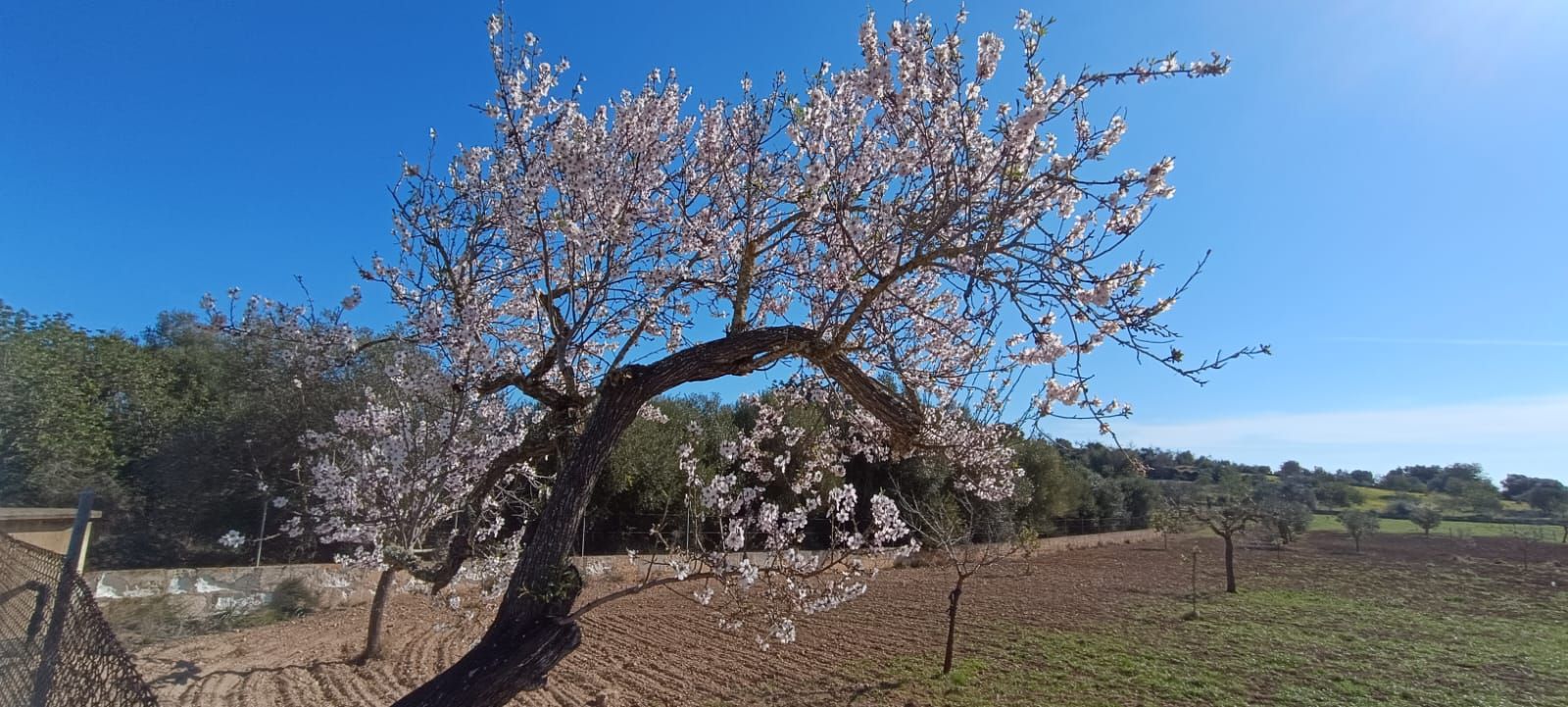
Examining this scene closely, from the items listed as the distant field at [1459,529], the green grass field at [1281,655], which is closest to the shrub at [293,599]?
the green grass field at [1281,655]

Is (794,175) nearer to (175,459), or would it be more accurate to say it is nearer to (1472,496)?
(175,459)

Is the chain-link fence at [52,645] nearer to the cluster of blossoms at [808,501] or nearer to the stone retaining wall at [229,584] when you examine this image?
the cluster of blossoms at [808,501]

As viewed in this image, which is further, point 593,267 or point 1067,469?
point 1067,469

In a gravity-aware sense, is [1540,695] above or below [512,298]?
below

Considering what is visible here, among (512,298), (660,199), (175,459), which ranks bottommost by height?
(175,459)

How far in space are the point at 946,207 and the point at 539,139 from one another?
2007 mm

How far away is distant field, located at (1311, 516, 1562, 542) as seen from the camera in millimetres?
34500

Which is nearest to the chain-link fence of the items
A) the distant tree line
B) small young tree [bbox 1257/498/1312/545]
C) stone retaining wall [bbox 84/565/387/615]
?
stone retaining wall [bbox 84/565/387/615]

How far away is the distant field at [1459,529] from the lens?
3450 centimetres

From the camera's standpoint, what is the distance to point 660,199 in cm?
397

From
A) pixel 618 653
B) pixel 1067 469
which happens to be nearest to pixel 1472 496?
pixel 1067 469

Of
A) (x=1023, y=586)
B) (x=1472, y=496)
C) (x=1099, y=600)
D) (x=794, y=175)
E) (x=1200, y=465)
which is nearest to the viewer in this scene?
(x=794, y=175)

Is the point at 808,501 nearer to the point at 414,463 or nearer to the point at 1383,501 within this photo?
the point at 414,463

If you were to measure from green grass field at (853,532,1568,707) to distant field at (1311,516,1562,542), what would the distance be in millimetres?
25368
